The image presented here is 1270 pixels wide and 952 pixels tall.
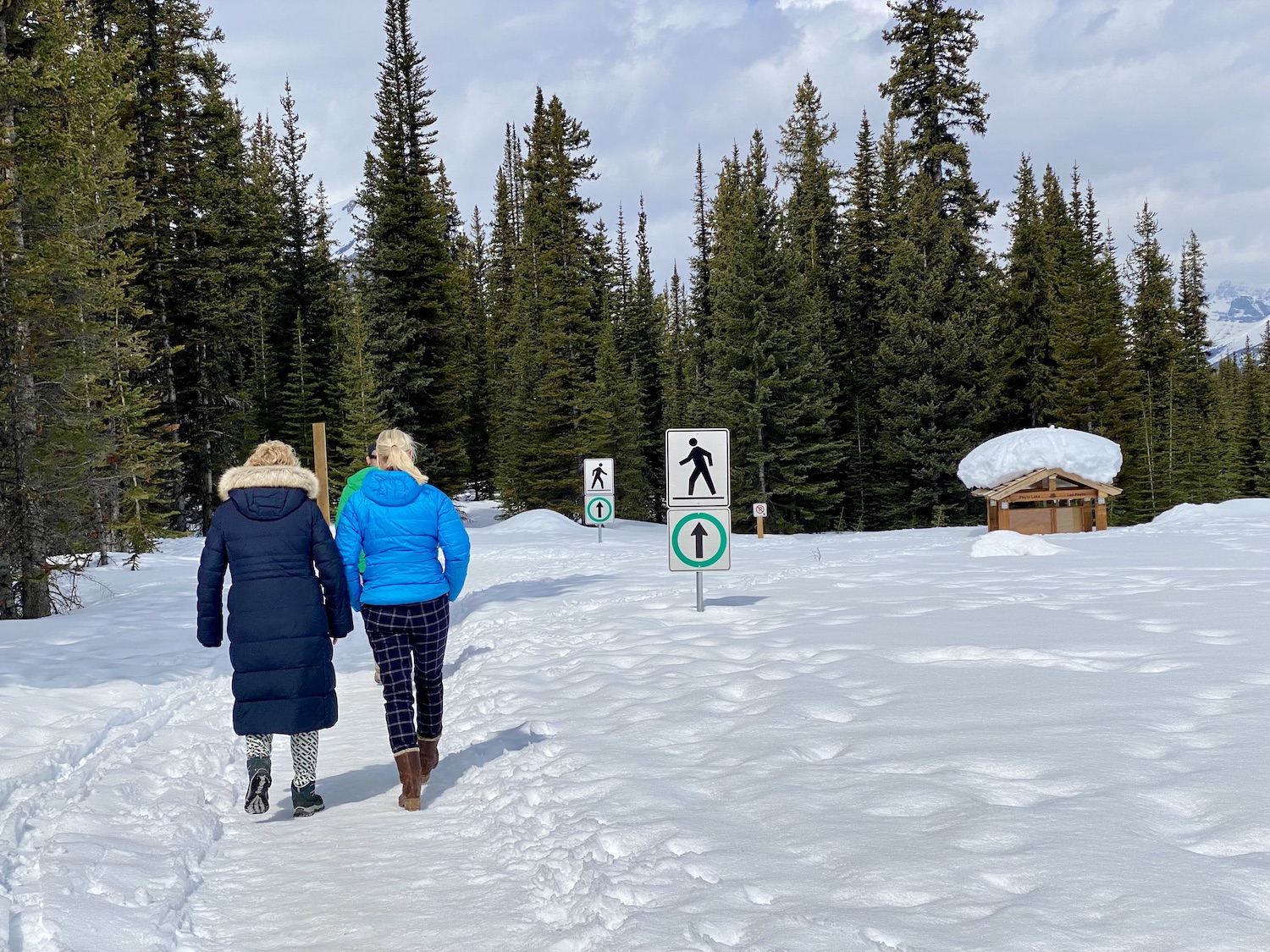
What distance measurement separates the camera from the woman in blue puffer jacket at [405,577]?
5875 millimetres

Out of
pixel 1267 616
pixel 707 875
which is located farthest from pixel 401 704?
pixel 1267 616

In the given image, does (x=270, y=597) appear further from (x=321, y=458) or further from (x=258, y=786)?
(x=321, y=458)

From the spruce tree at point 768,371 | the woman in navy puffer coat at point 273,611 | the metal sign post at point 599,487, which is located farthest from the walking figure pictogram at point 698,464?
the spruce tree at point 768,371

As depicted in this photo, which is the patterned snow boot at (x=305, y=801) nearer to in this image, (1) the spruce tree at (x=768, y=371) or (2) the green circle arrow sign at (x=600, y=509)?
(2) the green circle arrow sign at (x=600, y=509)

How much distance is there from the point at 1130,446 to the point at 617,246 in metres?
42.4

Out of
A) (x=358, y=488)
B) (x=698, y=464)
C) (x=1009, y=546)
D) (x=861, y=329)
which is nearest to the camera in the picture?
(x=358, y=488)

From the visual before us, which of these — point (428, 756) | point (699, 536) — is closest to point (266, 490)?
Result: point (428, 756)

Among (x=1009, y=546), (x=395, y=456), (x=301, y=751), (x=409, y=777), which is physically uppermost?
(x=395, y=456)

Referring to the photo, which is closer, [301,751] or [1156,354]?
[301,751]

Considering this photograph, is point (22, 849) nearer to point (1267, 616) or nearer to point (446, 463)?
point (1267, 616)

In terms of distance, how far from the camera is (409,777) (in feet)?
18.4

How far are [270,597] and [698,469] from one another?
19.6ft

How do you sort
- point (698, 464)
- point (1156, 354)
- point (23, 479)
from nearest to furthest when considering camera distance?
point (698, 464)
point (23, 479)
point (1156, 354)

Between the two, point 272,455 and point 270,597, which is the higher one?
point 272,455
